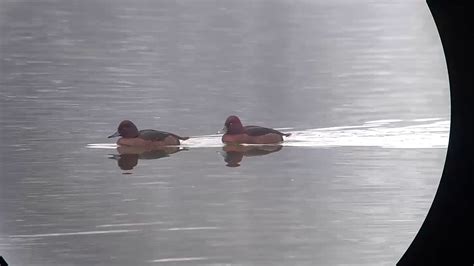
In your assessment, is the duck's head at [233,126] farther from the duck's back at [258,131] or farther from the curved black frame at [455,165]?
the curved black frame at [455,165]

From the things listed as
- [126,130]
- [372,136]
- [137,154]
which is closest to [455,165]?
[372,136]

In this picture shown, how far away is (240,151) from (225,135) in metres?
0.08

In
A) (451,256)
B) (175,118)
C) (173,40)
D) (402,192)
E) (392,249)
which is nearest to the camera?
(451,256)

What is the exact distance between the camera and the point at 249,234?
1.92m

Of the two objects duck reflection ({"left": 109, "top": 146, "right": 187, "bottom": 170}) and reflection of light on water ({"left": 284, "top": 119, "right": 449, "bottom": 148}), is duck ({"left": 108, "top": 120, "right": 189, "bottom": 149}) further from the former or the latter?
reflection of light on water ({"left": 284, "top": 119, "right": 449, "bottom": 148})

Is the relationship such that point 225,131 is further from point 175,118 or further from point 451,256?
point 451,256

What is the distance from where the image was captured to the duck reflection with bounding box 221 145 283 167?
251 centimetres

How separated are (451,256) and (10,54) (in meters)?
2.07

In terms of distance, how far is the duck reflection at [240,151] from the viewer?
2509 mm

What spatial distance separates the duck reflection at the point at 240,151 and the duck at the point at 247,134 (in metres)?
0.02

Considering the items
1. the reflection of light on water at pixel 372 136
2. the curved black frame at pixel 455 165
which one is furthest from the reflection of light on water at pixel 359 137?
the curved black frame at pixel 455 165

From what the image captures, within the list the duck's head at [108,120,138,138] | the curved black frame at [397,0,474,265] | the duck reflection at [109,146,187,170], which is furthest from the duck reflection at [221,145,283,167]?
the curved black frame at [397,0,474,265]

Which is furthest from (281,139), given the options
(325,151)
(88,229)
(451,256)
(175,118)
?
(451,256)

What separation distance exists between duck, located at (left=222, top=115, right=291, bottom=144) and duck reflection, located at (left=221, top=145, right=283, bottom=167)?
24mm
